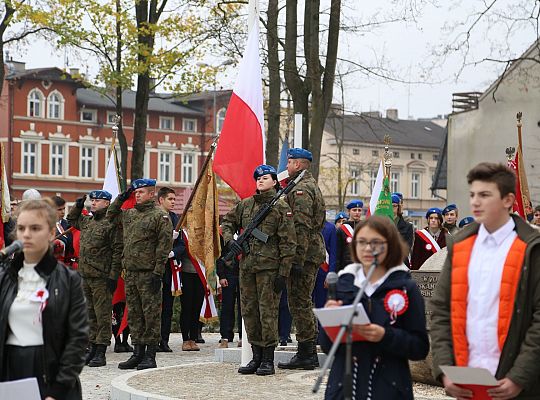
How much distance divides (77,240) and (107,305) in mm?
1376

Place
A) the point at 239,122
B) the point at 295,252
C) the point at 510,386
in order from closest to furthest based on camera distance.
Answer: the point at 510,386 < the point at 295,252 < the point at 239,122

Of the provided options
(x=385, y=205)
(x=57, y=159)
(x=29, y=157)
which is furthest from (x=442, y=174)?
(x=385, y=205)

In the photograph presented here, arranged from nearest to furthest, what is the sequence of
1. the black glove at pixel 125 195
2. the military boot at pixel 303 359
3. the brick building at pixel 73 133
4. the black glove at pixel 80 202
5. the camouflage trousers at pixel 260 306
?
the camouflage trousers at pixel 260 306
the military boot at pixel 303 359
the black glove at pixel 125 195
the black glove at pixel 80 202
the brick building at pixel 73 133

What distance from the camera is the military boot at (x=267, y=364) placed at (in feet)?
40.9

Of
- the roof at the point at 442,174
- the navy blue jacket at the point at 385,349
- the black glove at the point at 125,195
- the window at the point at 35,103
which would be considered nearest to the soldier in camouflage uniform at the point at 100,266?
the black glove at the point at 125,195

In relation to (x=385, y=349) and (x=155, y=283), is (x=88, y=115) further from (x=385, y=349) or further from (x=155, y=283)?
(x=385, y=349)

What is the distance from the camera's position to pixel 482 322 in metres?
5.73

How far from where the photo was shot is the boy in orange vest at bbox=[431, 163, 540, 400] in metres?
5.65

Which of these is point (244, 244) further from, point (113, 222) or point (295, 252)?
point (113, 222)

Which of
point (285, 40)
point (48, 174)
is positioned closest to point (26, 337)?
point (285, 40)

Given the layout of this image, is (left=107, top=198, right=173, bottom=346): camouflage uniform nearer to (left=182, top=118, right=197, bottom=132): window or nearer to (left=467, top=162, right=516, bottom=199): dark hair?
(left=467, top=162, right=516, bottom=199): dark hair

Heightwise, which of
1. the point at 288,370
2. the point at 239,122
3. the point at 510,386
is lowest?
the point at 288,370

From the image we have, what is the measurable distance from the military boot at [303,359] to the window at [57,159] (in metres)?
66.0

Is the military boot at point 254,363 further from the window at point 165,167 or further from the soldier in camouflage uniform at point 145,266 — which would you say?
the window at point 165,167
